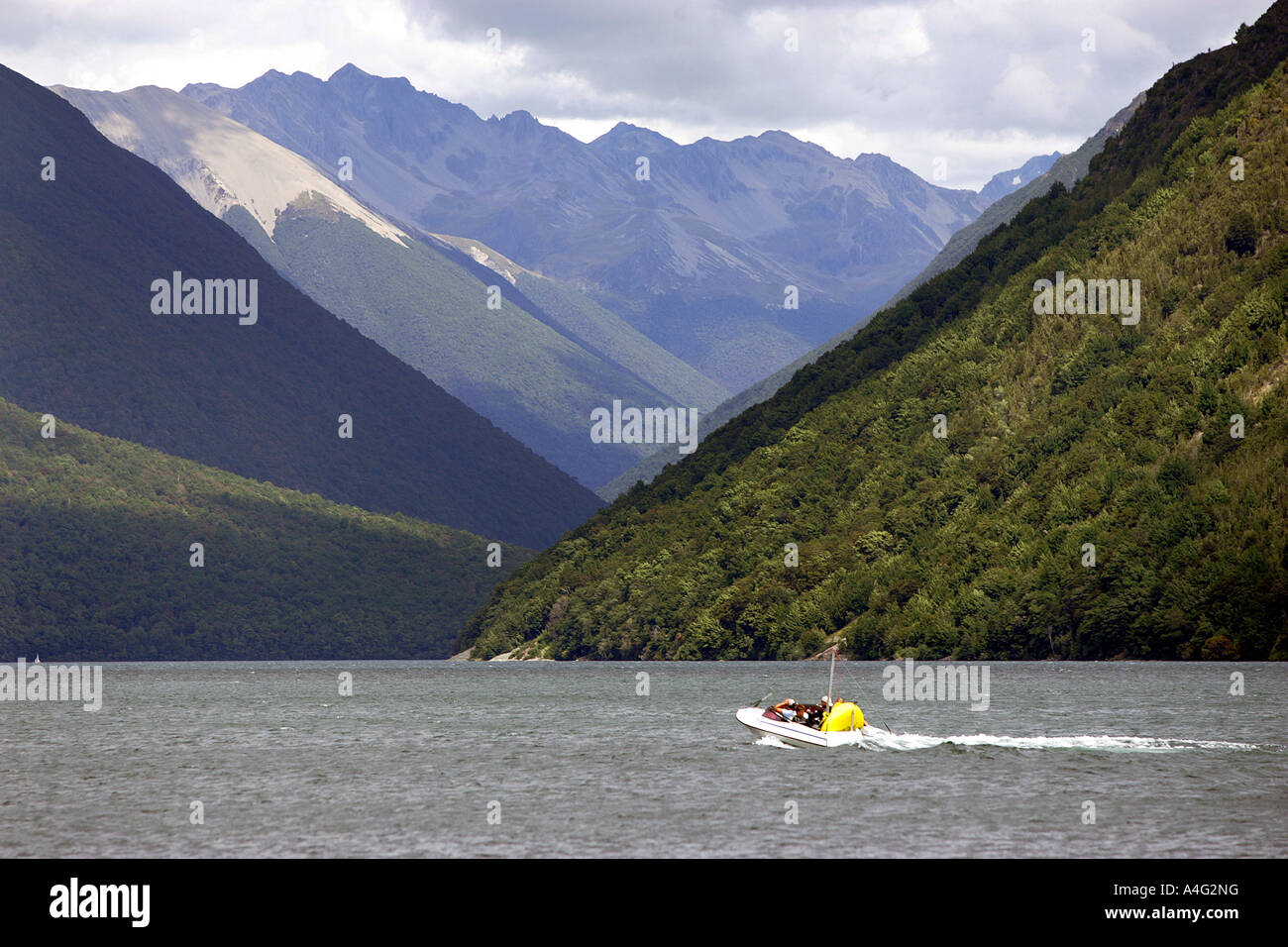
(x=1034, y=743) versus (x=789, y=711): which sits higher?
(x=789, y=711)

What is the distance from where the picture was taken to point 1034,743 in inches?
4050

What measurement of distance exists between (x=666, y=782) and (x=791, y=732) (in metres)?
12.9

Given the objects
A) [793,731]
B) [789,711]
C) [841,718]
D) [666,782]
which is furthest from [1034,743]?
[666,782]

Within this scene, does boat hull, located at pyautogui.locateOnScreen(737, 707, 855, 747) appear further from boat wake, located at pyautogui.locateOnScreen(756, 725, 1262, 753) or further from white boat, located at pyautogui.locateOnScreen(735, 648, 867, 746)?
boat wake, located at pyautogui.locateOnScreen(756, 725, 1262, 753)

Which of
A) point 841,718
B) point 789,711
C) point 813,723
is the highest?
point 789,711

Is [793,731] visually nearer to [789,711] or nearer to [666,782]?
[789,711]

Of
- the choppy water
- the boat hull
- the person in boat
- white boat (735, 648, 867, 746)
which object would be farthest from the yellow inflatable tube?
the choppy water

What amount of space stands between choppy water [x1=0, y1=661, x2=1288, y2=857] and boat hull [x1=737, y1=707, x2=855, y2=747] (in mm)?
1312

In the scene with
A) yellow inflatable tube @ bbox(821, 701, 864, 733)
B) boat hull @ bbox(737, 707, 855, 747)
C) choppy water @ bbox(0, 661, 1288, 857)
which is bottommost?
choppy water @ bbox(0, 661, 1288, 857)

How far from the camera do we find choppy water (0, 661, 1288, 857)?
232 ft

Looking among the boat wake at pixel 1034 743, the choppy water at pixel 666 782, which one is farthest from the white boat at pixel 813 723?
the choppy water at pixel 666 782
